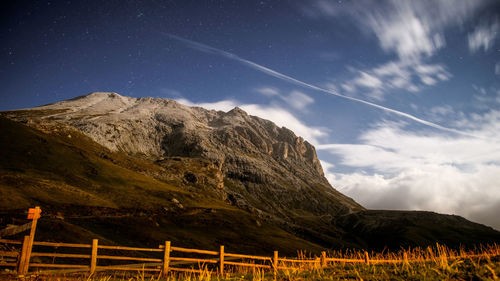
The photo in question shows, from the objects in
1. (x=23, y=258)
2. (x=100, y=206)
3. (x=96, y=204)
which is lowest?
(x=23, y=258)

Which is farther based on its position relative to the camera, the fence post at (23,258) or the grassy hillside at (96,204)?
the grassy hillside at (96,204)

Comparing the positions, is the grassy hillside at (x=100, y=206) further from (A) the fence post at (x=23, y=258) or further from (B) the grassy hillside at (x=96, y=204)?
(A) the fence post at (x=23, y=258)

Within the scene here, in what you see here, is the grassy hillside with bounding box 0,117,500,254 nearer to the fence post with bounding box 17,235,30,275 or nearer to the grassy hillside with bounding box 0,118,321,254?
the grassy hillside with bounding box 0,118,321,254

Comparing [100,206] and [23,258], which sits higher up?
[100,206]

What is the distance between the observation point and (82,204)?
6053 cm

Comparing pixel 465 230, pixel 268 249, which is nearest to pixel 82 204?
pixel 268 249

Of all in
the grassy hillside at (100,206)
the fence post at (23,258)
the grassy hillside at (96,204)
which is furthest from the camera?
the grassy hillside at (96,204)

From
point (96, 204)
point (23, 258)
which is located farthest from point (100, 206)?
point (23, 258)

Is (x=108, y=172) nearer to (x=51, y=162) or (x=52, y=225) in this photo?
(x=51, y=162)

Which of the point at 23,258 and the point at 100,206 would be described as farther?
the point at 100,206

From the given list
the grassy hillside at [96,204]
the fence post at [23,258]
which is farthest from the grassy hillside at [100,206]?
the fence post at [23,258]

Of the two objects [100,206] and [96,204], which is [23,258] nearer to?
[100,206]

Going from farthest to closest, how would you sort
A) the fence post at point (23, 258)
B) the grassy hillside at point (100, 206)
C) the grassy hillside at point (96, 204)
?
the grassy hillside at point (96, 204) → the grassy hillside at point (100, 206) → the fence post at point (23, 258)

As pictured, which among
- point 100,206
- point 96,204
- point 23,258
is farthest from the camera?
point 96,204
